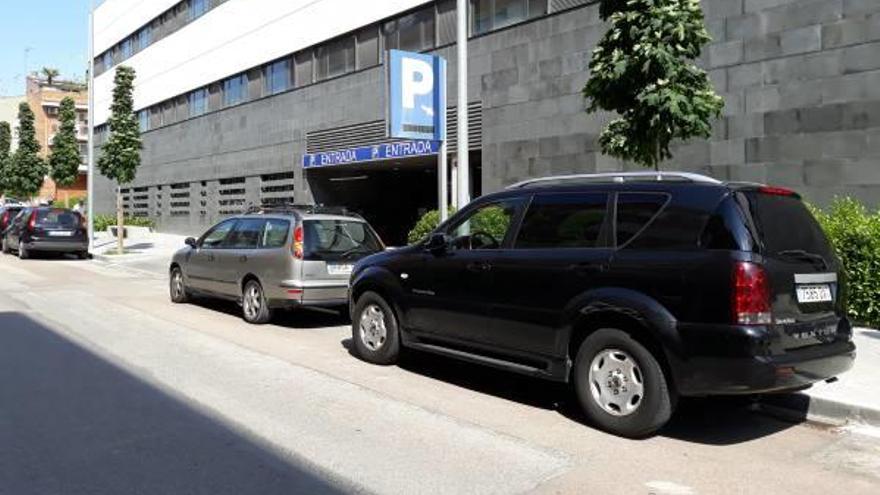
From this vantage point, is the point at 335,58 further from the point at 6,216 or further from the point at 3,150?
the point at 3,150

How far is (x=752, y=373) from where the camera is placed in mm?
5461

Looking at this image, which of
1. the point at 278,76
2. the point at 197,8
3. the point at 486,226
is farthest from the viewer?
the point at 197,8

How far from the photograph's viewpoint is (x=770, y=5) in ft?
44.9

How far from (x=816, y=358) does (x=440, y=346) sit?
10.7ft

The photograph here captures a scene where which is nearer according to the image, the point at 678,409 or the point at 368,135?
the point at 678,409

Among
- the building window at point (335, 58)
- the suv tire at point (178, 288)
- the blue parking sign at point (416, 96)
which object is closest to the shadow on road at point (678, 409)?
the blue parking sign at point (416, 96)

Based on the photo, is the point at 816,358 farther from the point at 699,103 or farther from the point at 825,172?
the point at 825,172

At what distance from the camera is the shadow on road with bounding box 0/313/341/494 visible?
4.85 m

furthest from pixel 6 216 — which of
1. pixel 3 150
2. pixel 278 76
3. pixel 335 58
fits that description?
pixel 3 150

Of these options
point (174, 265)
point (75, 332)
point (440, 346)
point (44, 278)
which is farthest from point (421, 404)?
point (44, 278)

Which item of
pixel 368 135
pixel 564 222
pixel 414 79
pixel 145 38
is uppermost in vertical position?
pixel 145 38

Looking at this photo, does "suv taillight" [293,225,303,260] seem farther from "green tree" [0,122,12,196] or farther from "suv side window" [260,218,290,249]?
"green tree" [0,122,12,196]

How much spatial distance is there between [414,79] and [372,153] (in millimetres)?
10867

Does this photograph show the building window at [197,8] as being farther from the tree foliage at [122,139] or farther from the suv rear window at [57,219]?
the suv rear window at [57,219]
